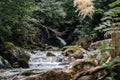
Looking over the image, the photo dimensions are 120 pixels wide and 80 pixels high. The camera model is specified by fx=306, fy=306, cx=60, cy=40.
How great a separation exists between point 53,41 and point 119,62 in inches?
745

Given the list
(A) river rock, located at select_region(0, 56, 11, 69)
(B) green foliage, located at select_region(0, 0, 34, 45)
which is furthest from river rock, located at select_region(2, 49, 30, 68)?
(B) green foliage, located at select_region(0, 0, 34, 45)

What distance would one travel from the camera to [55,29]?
24.1 m

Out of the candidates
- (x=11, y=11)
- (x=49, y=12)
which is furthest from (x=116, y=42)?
(x=49, y=12)

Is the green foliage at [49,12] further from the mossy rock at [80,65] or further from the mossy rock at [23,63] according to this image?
the mossy rock at [80,65]

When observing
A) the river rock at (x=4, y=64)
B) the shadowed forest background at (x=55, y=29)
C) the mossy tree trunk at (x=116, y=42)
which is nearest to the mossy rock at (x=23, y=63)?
the shadowed forest background at (x=55, y=29)

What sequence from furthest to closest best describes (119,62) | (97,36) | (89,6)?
(97,36) → (89,6) → (119,62)

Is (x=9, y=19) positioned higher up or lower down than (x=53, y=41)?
higher up

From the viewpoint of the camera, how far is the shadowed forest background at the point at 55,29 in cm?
601

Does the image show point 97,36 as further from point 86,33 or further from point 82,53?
point 82,53

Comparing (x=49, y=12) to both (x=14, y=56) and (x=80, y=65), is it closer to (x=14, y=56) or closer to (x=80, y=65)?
(x=14, y=56)

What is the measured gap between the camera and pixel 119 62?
Answer: 18.1ft

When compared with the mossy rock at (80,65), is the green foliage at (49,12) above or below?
above

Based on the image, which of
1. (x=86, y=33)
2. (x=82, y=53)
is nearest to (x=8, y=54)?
(x=82, y=53)

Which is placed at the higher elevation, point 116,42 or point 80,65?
point 116,42
